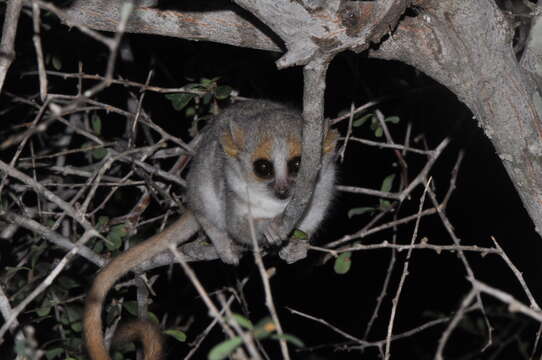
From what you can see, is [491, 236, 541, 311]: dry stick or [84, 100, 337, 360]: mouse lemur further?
[84, 100, 337, 360]: mouse lemur

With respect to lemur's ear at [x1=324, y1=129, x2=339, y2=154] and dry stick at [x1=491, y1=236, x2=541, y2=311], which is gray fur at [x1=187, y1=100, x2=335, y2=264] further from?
dry stick at [x1=491, y1=236, x2=541, y2=311]

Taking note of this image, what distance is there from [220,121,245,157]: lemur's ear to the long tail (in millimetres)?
529

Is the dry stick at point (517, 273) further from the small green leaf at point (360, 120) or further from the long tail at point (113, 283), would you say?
the small green leaf at point (360, 120)

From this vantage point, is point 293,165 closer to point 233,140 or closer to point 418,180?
point 233,140

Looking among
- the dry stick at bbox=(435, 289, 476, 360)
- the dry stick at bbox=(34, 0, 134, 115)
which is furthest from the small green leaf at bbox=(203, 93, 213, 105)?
the dry stick at bbox=(435, 289, 476, 360)

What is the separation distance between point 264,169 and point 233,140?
24 cm

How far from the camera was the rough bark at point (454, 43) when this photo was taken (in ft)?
8.21

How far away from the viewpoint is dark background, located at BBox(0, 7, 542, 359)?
431 centimetres

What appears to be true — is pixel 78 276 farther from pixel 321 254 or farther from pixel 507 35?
pixel 507 35

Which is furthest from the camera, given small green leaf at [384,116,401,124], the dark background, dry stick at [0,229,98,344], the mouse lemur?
the dark background

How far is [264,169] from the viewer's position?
3.41m

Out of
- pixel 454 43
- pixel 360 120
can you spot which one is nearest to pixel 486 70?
pixel 454 43

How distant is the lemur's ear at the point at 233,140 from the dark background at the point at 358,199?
79cm

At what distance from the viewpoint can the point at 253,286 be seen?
5.66m
